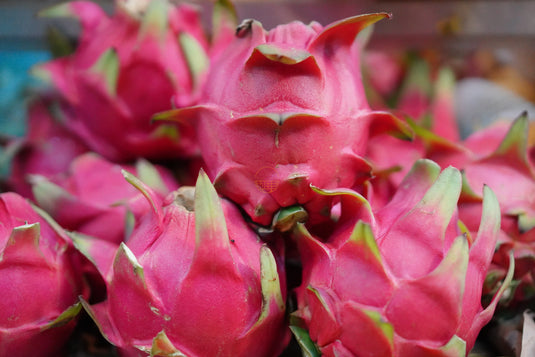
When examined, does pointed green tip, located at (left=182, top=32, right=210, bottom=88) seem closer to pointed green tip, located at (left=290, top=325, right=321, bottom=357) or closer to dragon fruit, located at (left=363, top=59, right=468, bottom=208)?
dragon fruit, located at (left=363, top=59, right=468, bottom=208)

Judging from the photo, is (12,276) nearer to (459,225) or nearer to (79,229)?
(79,229)

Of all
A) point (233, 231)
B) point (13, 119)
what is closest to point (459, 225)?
point (233, 231)

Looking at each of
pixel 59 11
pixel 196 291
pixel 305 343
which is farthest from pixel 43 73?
pixel 305 343

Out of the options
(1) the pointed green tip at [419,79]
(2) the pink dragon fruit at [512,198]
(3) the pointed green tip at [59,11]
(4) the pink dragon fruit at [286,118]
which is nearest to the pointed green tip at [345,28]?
(4) the pink dragon fruit at [286,118]

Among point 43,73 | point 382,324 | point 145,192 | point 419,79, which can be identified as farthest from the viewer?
point 419,79

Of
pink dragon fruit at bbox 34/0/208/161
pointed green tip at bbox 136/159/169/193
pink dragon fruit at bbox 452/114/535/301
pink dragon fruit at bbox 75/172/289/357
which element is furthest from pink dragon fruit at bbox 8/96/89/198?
pink dragon fruit at bbox 452/114/535/301

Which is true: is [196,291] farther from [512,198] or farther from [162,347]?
[512,198]

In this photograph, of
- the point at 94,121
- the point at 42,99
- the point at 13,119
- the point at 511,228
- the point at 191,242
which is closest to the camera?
the point at 191,242
